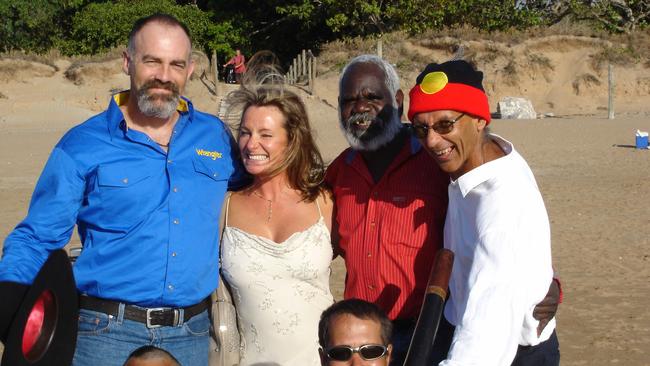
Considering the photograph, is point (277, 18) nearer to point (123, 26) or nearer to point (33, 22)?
point (123, 26)

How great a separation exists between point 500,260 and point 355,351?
2.32 ft

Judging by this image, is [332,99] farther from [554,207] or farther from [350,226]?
[350,226]

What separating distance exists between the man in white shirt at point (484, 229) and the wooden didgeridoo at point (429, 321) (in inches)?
4.7

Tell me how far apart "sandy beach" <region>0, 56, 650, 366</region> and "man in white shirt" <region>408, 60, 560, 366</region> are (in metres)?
2.16

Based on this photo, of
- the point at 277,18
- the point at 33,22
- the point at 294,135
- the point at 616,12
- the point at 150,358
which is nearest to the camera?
the point at 150,358

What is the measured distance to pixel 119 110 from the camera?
3906 mm

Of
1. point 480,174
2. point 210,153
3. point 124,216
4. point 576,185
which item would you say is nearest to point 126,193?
point 124,216

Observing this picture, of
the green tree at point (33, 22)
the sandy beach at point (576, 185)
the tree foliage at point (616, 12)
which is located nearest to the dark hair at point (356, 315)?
the sandy beach at point (576, 185)

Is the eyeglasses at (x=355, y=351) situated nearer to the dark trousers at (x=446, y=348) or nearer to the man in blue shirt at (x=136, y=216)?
the dark trousers at (x=446, y=348)

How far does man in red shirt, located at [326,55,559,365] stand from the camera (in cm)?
384

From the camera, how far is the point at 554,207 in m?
13.9

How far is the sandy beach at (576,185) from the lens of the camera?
827 cm

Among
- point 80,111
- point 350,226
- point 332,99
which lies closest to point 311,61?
point 332,99

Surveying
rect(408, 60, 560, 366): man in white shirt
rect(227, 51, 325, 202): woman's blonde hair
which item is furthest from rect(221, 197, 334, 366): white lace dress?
rect(408, 60, 560, 366): man in white shirt
